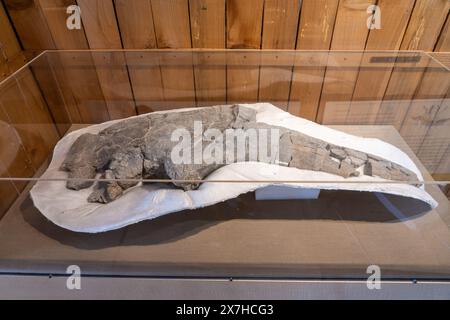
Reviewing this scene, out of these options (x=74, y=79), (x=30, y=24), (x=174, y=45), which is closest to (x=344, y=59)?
(x=174, y=45)

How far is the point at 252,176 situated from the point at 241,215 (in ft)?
0.43

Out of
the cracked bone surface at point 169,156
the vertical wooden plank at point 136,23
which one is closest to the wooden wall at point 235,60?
the vertical wooden plank at point 136,23

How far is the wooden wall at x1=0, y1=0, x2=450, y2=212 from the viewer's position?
1053 millimetres

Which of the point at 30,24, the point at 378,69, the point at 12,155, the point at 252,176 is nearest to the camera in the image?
the point at 252,176

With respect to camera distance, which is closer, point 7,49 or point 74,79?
point 7,49

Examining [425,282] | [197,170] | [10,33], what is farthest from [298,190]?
[10,33]

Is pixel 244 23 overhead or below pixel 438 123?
overhead

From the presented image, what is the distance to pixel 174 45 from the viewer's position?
1134 mm

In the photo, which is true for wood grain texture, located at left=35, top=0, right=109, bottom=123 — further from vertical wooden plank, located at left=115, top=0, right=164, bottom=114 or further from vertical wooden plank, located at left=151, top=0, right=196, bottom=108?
vertical wooden plank, located at left=151, top=0, right=196, bottom=108

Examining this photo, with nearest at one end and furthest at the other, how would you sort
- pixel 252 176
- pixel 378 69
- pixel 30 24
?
pixel 252 176
pixel 30 24
pixel 378 69

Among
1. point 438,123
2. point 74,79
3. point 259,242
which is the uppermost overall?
point 74,79

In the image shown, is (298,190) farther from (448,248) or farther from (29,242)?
(29,242)

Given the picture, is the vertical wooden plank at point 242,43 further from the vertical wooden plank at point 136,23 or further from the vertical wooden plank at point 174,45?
the vertical wooden plank at point 136,23

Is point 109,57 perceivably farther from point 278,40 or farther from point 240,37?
point 278,40
